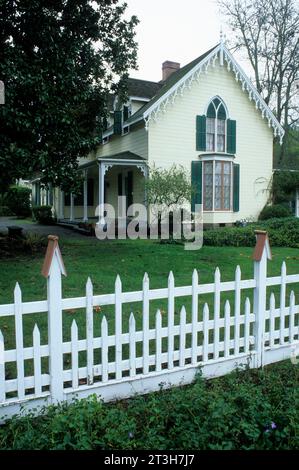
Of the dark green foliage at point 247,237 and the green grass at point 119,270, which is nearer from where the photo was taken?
the green grass at point 119,270

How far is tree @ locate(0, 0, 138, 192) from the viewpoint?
30.6ft

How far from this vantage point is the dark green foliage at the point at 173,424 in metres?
2.75

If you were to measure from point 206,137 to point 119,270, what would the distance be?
12.5 m

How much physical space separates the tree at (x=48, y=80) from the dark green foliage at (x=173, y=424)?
285 inches

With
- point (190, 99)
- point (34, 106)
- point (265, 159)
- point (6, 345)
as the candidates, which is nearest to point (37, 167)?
point (34, 106)

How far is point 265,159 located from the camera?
21.1 m

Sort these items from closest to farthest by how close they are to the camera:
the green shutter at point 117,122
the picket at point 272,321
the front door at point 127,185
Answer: the picket at point 272,321 < the front door at point 127,185 < the green shutter at point 117,122

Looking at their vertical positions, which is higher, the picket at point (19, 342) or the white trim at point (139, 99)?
the white trim at point (139, 99)

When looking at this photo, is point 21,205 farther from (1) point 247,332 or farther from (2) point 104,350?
(2) point 104,350

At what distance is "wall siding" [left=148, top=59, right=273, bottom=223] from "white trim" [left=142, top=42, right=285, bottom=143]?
235mm

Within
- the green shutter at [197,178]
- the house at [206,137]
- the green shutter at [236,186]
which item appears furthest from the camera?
the green shutter at [236,186]

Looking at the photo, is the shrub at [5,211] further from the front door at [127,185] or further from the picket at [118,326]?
the picket at [118,326]

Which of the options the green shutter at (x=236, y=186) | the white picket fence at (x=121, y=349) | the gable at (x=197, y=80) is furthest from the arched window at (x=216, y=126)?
the white picket fence at (x=121, y=349)

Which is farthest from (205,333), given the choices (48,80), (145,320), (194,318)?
(48,80)
